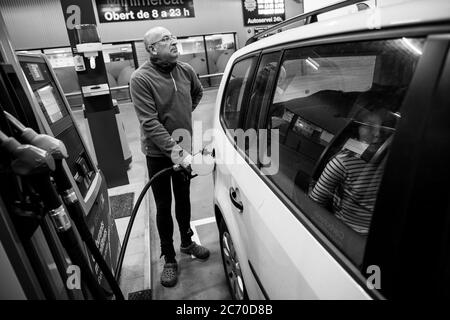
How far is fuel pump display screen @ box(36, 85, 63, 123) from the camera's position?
1.60 m

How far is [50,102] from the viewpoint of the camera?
1.69 metres

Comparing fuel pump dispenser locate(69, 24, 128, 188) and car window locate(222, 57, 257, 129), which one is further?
fuel pump dispenser locate(69, 24, 128, 188)

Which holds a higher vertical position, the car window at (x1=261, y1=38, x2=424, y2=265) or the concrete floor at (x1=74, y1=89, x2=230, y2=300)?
the car window at (x1=261, y1=38, x2=424, y2=265)

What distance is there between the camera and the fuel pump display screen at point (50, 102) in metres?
1.60

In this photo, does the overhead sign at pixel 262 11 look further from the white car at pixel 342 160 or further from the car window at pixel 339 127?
the car window at pixel 339 127

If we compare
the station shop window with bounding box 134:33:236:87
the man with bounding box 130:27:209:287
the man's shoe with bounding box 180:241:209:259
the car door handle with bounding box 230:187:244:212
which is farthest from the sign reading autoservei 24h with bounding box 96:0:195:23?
the car door handle with bounding box 230:187:244:212

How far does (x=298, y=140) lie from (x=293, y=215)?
1.60 ft

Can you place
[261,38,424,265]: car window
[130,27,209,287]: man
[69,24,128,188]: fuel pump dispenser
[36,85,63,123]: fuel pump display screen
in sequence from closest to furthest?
[261,38,424,265]: car window, [36,85,63,123]: fuel pump display screen, [130,27,209,287]: man, [69,24,128,188]: fuel pump dispenser

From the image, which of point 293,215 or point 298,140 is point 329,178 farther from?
point 298,140

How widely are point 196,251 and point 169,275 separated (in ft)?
1.07

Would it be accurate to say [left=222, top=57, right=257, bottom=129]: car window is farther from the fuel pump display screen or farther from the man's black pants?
the fuel pump display screen

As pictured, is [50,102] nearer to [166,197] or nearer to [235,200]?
[166,197]

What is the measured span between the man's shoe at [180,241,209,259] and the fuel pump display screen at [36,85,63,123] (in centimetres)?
141

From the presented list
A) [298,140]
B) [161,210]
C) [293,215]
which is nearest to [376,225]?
[293,215]
